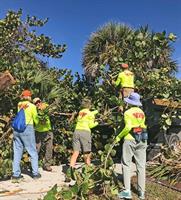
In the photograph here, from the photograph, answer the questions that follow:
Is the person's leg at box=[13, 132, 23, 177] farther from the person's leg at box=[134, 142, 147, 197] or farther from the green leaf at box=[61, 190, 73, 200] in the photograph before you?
the person's leg at box=[134, 142, 147, 197]

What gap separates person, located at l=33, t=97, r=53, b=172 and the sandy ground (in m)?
0.42

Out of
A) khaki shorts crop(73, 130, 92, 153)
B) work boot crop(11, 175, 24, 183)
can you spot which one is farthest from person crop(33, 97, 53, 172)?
work boot crop(11, 175, 24, 183)

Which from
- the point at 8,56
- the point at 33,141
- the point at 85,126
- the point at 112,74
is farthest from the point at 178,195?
the point at 8,56

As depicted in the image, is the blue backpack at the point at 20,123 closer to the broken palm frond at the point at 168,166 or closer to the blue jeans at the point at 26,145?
the blue jeans at the point at 26,145

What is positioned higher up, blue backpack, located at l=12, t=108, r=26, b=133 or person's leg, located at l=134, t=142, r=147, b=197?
blue backpack, located at l=12, t=108, r=26, b=133

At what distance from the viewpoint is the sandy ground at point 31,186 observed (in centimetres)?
735

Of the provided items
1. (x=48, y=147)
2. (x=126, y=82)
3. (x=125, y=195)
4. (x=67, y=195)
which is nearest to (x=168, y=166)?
(x=126, y=82)

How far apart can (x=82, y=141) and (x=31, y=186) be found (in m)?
1.52

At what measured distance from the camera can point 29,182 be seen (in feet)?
27.9

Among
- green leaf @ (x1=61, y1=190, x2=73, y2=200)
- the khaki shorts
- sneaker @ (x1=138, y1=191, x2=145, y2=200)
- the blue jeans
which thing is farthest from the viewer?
the khaki shorts

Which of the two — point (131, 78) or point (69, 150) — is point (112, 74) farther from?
point (69, 150)

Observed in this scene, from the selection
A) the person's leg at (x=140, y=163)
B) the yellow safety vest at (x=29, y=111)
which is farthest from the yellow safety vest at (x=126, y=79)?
the person's leg at (x=140, y=163)

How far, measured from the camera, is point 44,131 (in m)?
9.81

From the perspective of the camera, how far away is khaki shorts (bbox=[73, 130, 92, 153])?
358 inches
